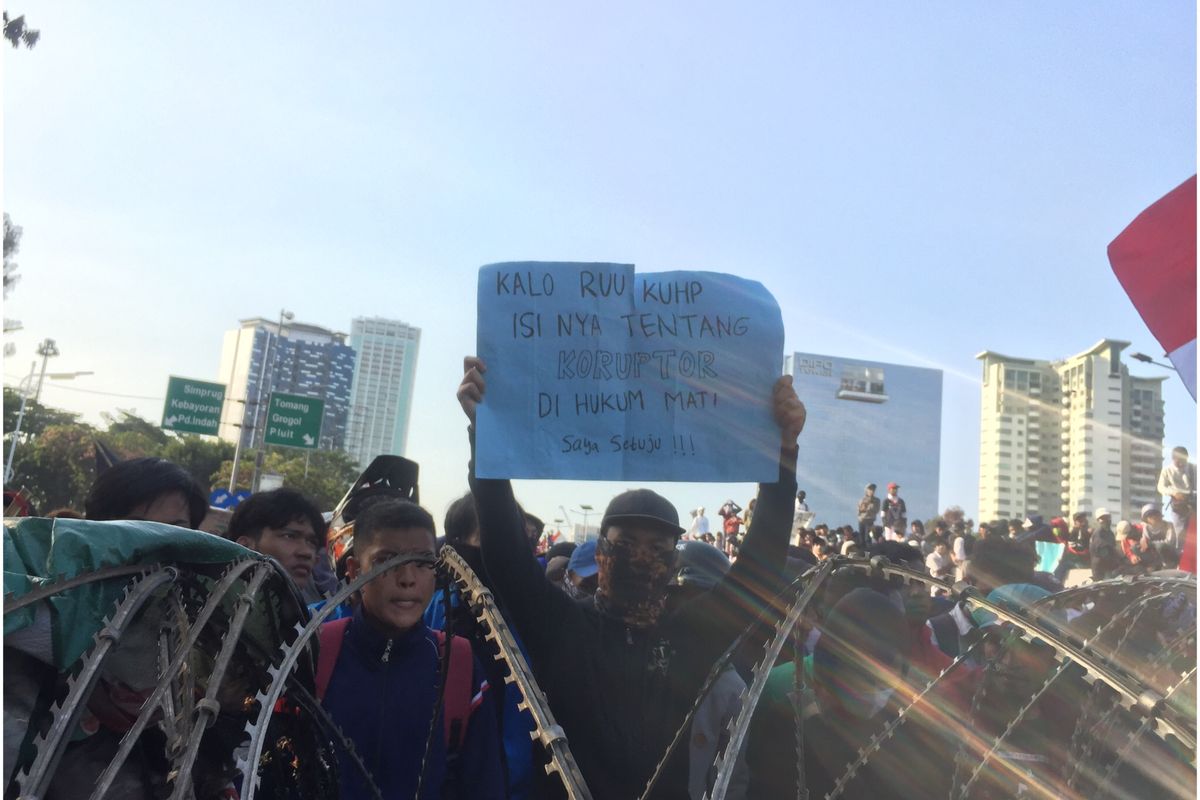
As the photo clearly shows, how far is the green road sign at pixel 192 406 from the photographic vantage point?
1088 inches

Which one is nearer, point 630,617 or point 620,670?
point 620,670

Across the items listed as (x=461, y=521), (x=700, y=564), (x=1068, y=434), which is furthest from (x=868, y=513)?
(x=1068, y=434)

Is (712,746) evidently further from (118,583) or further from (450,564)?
(118,583)

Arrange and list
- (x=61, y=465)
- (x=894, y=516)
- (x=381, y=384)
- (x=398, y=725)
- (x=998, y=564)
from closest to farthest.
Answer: (x=398, y=725)
(x=998, y=564)
(x=894, y=516)
(x=61, y=465)
(x=381, y=384)

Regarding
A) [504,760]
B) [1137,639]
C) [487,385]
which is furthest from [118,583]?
[1137,639]

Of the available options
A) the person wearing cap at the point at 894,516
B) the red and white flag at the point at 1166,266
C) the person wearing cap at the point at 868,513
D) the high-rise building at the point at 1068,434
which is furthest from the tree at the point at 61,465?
the high-rise building at the point at 1068,434

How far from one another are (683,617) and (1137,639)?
1.45 meters

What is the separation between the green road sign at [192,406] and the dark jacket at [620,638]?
27093 millimetres

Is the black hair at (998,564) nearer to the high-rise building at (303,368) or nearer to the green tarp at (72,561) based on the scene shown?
the green tarp at (72,561)

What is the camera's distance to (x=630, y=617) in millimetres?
2574

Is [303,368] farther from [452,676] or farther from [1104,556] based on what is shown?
[452,676]

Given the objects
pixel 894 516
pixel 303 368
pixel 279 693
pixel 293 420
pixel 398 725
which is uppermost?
pixel 303 368

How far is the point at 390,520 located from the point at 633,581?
0.83 metres

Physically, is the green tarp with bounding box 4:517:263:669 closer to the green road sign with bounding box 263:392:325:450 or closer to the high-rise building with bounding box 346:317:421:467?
the green road sign with bounding box 263:392:325:450
